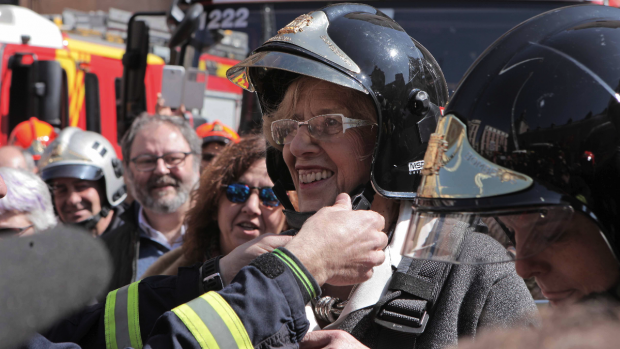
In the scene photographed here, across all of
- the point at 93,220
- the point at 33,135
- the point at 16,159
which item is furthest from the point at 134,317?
the point at 33,135

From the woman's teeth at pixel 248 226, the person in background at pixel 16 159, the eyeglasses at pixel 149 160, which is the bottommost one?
the person in background at pixel 16 159

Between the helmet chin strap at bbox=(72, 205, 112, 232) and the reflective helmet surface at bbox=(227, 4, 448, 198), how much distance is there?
245cm

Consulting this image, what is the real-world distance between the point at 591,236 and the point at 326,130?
109 cm

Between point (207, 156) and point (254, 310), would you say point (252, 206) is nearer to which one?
point (254, 310)

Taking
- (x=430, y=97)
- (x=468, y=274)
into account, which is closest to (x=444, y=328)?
(x=468, y=274)

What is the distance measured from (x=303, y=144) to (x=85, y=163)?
290cm

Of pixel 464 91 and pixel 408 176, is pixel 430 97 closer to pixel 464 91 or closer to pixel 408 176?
pixel 408 176

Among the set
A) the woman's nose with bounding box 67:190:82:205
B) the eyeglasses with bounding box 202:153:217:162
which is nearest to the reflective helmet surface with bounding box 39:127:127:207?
the woman's nose with bounding box 67:190:82:205

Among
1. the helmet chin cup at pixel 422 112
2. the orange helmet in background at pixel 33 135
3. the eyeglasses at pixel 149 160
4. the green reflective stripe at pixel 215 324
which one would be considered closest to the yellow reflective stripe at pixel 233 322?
the green reflective stripe at pixel 215 324

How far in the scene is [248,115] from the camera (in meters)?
5.60

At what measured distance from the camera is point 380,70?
1.99 m

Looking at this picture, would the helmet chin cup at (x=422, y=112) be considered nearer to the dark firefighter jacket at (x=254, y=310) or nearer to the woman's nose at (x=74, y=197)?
the dark firefighter jacket at (x=254, y=310)

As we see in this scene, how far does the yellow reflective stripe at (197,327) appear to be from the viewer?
1.35 meters

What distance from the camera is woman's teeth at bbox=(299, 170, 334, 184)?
2.07 meters
